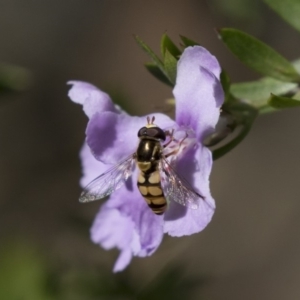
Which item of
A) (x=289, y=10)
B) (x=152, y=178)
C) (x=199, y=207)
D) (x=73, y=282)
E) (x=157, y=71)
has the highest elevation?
(x=157, y=71)

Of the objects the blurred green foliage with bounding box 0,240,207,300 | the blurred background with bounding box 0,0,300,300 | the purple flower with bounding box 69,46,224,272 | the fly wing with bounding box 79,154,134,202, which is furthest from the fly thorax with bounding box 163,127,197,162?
the blurred background with bounding box 0,0,300,300

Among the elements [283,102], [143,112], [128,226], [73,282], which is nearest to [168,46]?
[283,102]

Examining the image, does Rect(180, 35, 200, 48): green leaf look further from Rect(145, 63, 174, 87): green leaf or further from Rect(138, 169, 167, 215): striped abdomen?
Rect(138, 169, 167, 215): striped abdomen

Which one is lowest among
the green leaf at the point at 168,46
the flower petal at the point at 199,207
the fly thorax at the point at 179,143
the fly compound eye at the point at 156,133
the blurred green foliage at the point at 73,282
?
the blurred green foliage at the point at 73,282

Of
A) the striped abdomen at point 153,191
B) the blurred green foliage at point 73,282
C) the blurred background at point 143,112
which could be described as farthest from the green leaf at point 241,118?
the blurred background at point 143,112

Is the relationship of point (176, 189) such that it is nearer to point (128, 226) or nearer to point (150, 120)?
point (150, 120)

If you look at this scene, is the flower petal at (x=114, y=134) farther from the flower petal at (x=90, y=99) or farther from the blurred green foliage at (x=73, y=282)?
the blurred green foliage at (x=73, y=282)

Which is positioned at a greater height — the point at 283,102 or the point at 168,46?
the point at 168,46
